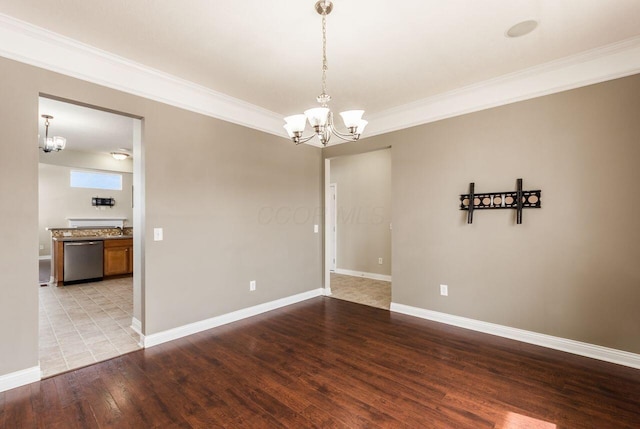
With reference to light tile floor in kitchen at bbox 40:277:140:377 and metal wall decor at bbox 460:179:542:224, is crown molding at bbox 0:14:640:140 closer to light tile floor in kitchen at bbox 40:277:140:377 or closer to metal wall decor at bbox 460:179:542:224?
metal wall decor at bbox 460:179:542:224

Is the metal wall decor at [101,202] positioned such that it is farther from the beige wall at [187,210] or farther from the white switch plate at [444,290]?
the white switch plate at [444,290]

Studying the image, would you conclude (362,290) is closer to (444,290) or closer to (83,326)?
(444,290)

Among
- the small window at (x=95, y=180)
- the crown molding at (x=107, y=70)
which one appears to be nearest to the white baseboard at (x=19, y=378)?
the crown molding at (x=107, y=70)

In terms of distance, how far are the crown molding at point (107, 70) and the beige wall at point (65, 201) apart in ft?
→ 19.7

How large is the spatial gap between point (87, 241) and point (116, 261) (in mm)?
694

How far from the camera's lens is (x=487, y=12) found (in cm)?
218

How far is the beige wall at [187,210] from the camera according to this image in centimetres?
232

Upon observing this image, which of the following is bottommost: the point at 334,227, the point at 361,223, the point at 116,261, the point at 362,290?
the point at 362,290

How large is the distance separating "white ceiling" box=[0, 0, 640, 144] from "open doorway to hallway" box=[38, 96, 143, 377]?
0.84 meters

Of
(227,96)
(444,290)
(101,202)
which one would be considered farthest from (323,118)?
(101,202)

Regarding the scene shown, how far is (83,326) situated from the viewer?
357 cm

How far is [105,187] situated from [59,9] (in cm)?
754

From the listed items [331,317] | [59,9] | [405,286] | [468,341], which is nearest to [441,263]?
[405,286]

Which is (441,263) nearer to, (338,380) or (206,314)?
(338,380)
